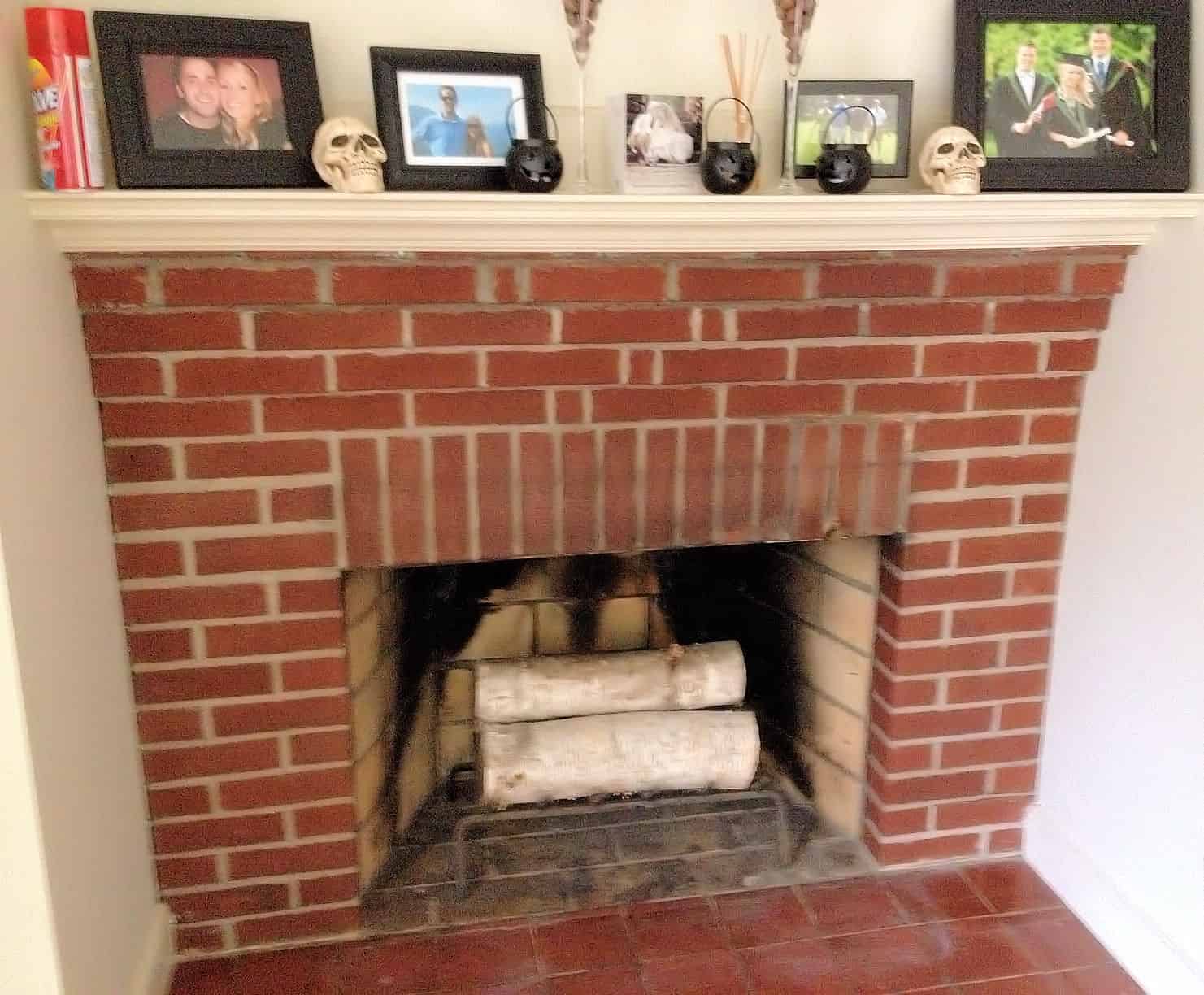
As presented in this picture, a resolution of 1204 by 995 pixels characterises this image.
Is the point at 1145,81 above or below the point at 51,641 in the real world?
above

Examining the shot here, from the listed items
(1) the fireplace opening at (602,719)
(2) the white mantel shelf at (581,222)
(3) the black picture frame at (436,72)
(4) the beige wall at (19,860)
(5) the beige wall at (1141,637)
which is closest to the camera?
(4) the beige wall at (19,860)

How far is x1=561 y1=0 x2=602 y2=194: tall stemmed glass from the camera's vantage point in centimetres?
151

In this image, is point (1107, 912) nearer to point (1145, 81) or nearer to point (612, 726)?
point (612, 726)

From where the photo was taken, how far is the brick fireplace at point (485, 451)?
5.09 ft

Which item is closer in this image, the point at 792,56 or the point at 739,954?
the point at 792,56

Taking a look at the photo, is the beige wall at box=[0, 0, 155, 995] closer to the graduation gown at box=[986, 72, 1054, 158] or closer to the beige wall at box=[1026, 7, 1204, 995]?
the graduation gown at box=[986, 72, 1054, 158]

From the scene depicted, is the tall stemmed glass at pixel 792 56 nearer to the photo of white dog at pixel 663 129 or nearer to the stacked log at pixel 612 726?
the photo of white dog at pixel 663 129

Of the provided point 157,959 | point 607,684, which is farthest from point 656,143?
point 157,959

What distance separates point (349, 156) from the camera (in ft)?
4.72

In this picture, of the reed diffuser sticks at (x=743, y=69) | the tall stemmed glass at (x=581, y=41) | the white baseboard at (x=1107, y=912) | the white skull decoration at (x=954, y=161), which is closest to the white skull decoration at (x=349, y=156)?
the tall stemmed glass at (x=581, y=41)

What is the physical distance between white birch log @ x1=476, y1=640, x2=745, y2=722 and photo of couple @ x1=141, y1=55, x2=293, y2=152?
1052 mm

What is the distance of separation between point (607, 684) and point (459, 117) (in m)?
1.08

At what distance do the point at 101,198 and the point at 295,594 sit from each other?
0.64 meters

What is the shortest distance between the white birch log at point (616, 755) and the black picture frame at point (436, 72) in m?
1.02
